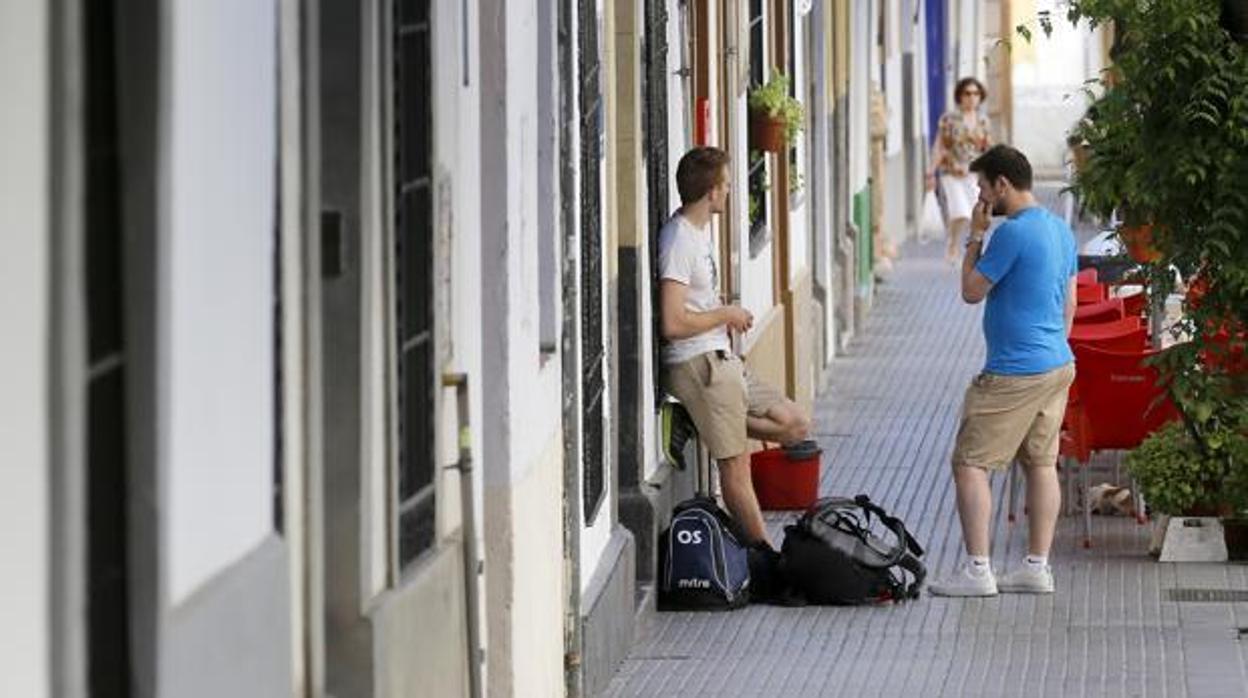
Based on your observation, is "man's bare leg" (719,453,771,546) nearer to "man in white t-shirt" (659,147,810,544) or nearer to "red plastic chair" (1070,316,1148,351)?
"man in white t-shirt" (659,147,810,544)

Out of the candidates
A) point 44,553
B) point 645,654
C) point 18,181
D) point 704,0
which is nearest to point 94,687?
point 44,553

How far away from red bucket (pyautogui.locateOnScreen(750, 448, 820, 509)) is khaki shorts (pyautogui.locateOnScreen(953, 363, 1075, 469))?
268 cm

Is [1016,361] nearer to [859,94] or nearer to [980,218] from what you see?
[980,218]

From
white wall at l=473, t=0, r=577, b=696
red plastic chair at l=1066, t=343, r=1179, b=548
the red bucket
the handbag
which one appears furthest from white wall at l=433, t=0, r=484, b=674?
the handbag

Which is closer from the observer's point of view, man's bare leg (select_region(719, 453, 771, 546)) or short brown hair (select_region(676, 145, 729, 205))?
short brown hair (select_region(676, 145, 729, 205))

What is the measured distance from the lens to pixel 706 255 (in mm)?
13875

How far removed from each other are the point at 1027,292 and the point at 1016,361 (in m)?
0.29

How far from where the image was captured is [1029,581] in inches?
548

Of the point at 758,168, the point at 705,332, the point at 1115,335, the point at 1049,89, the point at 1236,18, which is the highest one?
the point at 1049,89

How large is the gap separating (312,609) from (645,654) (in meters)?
5.61

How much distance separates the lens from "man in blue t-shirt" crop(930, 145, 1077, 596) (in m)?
13.5

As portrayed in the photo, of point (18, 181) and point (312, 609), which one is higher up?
point (18, 181)

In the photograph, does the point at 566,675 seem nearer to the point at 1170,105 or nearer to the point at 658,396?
the point at 658,396

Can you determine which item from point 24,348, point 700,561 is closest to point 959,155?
point 700,561
